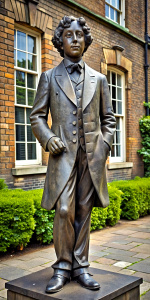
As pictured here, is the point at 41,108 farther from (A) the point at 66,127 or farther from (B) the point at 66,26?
(B) the point at 66,26

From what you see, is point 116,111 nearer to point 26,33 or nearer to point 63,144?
point 26,33

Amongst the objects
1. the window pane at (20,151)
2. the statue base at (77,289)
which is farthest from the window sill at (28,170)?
the statue base at (77,289)

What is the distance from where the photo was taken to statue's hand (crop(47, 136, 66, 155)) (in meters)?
2.71

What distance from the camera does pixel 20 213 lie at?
498 cm

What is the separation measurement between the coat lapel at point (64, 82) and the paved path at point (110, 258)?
2144 millimetres

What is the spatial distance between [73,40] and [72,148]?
88 centimetres

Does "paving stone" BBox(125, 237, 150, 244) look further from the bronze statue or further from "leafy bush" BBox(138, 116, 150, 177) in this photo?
"leafy bush" BBox(138, 116, 150, 177)

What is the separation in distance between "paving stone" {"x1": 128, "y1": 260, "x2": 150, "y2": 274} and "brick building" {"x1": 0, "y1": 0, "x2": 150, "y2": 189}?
2919 mm

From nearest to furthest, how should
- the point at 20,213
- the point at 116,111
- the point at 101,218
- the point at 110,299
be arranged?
the point at 110,299 < the point at 20,213 < the point at 101,218 < the point at 116,111

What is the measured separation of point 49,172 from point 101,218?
422cm

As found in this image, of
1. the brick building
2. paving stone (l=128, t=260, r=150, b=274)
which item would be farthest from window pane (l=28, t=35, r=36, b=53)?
paving stone (l=128, t=260, r=150, b=274)

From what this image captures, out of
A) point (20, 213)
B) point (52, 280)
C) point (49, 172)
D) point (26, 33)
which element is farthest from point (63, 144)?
point (26, 33)

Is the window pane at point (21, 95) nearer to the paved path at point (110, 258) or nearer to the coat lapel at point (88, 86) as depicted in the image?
the paved path at point (110, 258)

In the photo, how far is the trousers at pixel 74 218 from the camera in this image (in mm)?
2686
